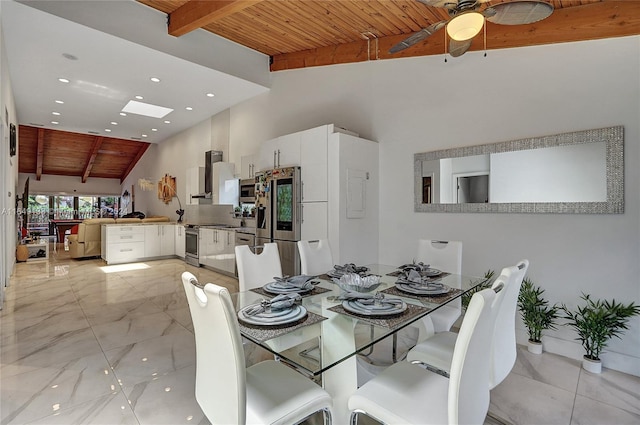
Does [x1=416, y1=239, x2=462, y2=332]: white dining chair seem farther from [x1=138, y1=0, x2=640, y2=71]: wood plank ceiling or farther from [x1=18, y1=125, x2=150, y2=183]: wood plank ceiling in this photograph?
[x1=18, y1=125, x2=150, y2=183]: wood plank ceiling

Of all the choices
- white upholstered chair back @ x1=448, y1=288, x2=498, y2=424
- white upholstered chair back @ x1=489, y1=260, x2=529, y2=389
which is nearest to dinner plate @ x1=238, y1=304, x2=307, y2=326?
white upholstered chair back @ x1=448, y1=288, x2=498, y2=424

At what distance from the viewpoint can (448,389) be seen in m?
1.22

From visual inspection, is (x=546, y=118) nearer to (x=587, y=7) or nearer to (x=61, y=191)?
(x=587, y=7)

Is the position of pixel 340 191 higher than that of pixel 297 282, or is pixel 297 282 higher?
pixel 340 191

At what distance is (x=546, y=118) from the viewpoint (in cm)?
277

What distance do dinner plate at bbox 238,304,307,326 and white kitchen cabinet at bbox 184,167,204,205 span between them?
18.7 ft

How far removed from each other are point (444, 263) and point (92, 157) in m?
11.5

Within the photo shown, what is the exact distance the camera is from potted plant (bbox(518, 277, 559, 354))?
2656mm

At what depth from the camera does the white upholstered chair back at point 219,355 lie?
1.07m

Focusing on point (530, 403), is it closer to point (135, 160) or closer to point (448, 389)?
point (448, 389)

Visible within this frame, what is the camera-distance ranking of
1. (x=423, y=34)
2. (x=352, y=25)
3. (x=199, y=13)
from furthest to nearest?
(x=352, y=25)
(x=199, y=13)
(x=423, y=34)

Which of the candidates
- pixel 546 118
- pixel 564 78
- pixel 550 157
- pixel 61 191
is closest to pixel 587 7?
pixel 564 78

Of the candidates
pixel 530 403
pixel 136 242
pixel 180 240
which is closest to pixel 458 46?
pixel 530 403

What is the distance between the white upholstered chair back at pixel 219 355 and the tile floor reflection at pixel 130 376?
0.82 metres
